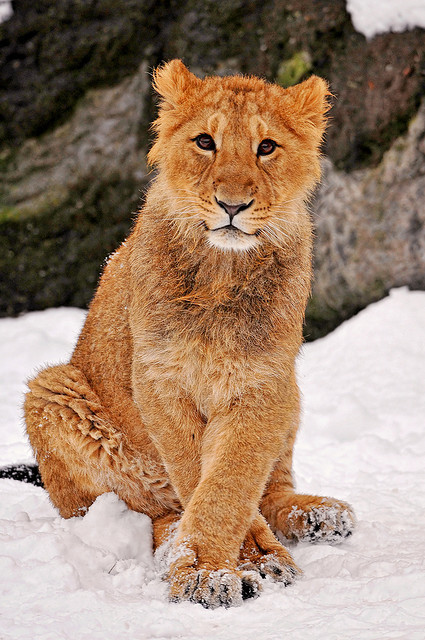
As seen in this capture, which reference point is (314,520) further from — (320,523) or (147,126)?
(147,126)

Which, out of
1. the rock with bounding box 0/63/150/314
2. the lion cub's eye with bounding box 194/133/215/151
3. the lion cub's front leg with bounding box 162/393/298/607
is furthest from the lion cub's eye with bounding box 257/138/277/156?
the rock with bounding box 0/63/150/314

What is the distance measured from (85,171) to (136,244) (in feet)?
16.4

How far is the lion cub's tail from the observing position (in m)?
5.57

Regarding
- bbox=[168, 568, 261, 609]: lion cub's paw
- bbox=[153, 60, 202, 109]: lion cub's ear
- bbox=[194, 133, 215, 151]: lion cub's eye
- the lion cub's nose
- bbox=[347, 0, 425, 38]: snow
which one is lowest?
bbox=[168, 568, 261, 609]: lion cub's paw

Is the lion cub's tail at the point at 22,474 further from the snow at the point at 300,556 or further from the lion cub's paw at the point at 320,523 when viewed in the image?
the lion cub's paw at the point at 320,523

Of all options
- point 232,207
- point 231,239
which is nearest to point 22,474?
point 231,239

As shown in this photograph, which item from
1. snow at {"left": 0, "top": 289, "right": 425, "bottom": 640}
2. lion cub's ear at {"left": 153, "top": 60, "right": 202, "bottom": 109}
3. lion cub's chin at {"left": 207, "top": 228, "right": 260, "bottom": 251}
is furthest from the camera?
lion cub's ear at {"left": 153, "top": 60, "right": 202, "bottom": 109}

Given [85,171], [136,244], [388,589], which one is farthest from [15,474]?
[85,171]

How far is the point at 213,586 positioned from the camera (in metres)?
3.74

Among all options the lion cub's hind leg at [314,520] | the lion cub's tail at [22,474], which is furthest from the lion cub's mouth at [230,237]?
the lion cub's tail at [22,474]

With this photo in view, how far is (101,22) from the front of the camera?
9328 millimetres

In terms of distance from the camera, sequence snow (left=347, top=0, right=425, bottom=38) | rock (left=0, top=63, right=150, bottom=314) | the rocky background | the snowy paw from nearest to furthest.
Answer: the snowy paw → snow (left=347, top=0, right=425, bottom=38) → the rocky background → rock (left=0, top=63, right=150, bottom=314)

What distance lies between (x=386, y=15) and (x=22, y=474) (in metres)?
6.18

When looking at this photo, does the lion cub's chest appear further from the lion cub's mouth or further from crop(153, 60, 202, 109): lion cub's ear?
crop(153, 60, 202, 109): lion cub's ear
